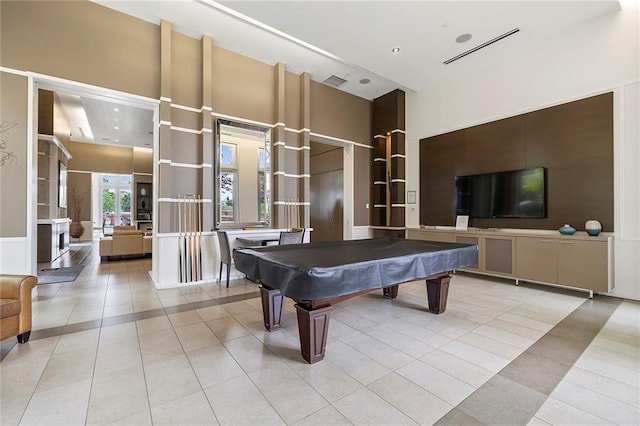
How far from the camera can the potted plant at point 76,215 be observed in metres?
10.5

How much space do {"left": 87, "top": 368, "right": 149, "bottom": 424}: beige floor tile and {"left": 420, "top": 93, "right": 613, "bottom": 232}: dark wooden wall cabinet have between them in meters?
5.77

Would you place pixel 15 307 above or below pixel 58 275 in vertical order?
above

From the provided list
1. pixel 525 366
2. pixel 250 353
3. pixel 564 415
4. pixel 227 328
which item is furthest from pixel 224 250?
pixel 564 415

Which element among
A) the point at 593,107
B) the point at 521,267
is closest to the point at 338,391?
the point at 521,267

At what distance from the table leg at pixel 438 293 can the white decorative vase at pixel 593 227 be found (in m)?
2.52

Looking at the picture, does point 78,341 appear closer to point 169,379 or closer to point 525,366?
point 169,379

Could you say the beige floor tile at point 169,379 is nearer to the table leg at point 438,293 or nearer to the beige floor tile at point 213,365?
the beige floor tile at point 213,365

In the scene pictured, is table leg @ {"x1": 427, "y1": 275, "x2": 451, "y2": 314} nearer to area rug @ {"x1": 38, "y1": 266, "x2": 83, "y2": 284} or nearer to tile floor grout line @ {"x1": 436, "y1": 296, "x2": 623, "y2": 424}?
tile floor grout line @ {"x1": 436, "y1": 296, "x2": 623, "y2": 424}

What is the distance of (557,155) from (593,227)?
1259 millimetres

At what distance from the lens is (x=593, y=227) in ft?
13.2

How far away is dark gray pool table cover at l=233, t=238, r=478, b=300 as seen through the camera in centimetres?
198

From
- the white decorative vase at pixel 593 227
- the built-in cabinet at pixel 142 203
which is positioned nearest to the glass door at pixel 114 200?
the built-in cabinet at pixel 142 203

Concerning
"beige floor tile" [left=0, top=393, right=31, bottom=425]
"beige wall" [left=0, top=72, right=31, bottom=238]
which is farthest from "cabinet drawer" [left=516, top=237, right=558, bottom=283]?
"beige wall" [left=0, top=72, right=31, bottom=238]

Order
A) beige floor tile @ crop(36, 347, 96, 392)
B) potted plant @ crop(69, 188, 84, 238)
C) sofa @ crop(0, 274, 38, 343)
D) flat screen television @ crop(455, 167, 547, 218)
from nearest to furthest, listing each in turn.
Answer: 1. beige floor tile @ crop(36, 347, 96, 392)
2. sofa @ crop(0, 274, 38, 343)
3. flat screen television @ crop(455, 167, 547, 218)
4. potted plant @ crop(69, 188, 84, 238)
